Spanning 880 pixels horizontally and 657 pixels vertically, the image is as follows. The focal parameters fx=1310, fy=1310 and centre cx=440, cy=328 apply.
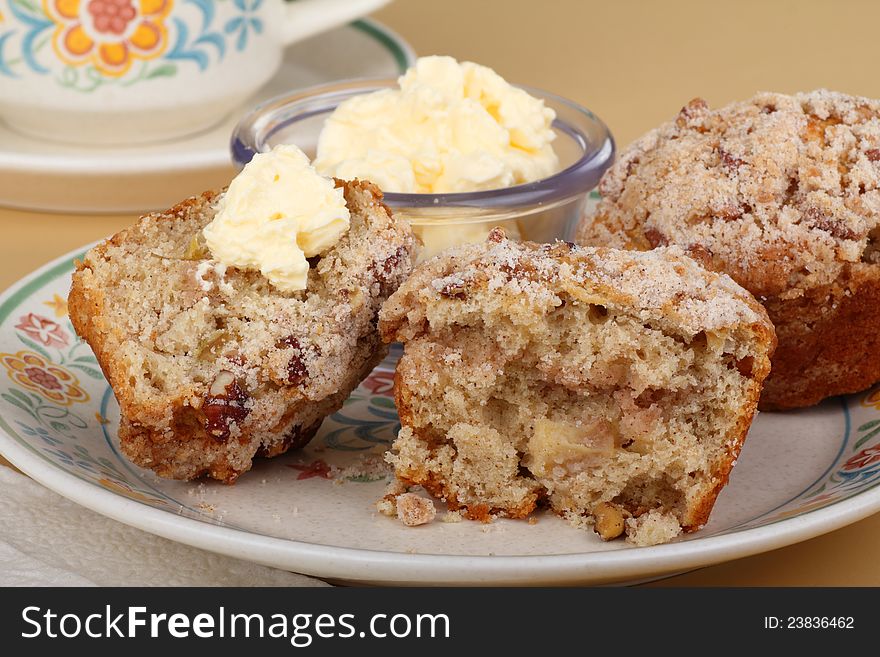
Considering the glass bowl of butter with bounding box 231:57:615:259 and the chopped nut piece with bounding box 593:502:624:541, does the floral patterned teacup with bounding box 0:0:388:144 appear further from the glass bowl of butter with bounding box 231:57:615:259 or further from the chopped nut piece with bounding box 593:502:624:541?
the chopped nut piece with bounding box 593:502:624:541

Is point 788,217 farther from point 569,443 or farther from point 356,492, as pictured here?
point 356,492

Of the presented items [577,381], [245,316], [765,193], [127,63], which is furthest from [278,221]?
[127,63]

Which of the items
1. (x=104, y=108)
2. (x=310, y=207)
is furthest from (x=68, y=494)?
(x=104, y=108)

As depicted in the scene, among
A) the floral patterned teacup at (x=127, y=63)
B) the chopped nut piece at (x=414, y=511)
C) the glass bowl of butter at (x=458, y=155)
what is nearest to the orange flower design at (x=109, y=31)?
the floral patterned teacup at (x=127, y=63)

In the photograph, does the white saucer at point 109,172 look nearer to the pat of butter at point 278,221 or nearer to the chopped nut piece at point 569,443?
the pat of butter at point 278,221

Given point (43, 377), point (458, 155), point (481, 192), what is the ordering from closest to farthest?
1. point (43, 377)
2. point (481, 192)
3. point (458, 155)
